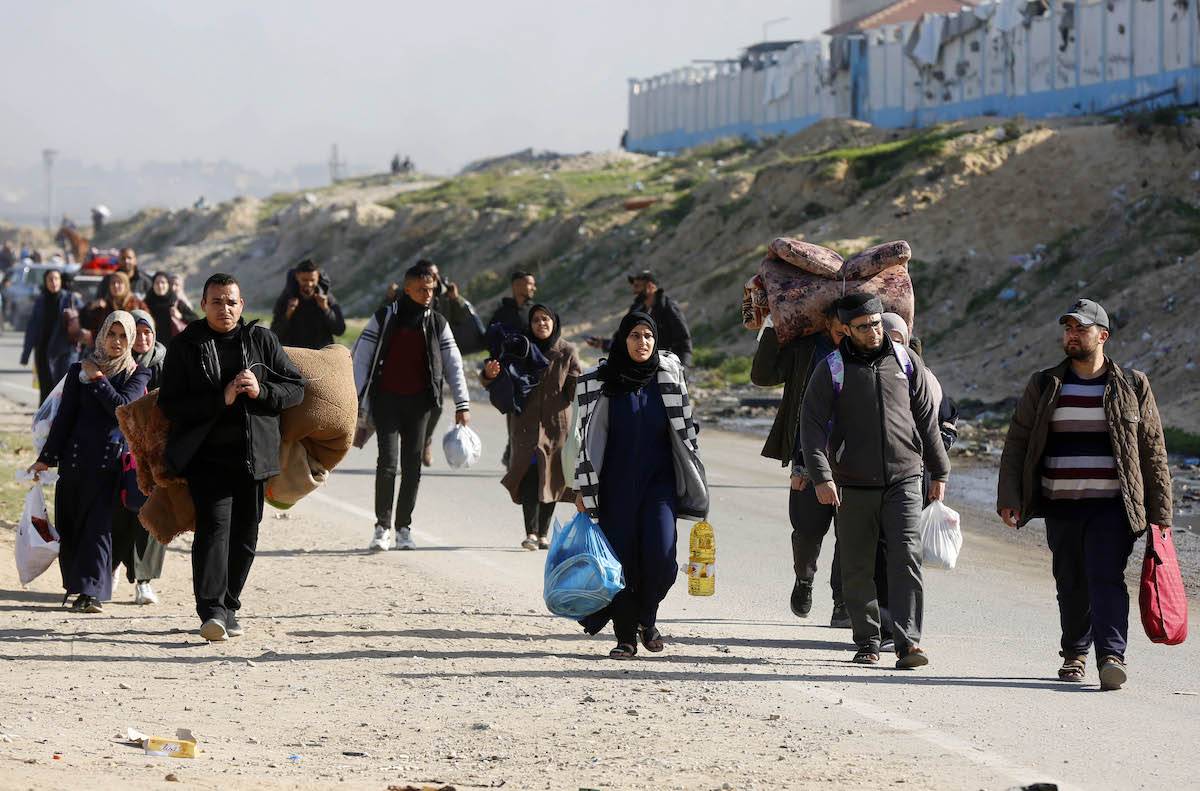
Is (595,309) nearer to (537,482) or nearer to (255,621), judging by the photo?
(537,482)

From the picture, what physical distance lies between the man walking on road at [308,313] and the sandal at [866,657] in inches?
254

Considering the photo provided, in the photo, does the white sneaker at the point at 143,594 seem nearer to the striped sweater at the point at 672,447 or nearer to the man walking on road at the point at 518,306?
the striped sweater at the point at 672,447

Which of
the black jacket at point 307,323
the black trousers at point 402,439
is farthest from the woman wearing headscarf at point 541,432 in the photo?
the black jacket at point 307,323

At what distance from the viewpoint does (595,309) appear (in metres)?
41.9

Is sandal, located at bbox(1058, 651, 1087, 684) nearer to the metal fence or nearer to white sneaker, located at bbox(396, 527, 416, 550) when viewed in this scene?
white sneaker, located at bbox(396, 527, 416, 550)

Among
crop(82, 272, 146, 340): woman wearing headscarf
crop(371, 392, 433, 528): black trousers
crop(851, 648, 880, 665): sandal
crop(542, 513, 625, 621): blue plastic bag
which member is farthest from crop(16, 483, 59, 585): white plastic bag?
crop(851, 648, 880, 665): sandal

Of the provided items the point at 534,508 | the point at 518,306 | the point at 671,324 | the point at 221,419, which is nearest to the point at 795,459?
the point at 221,419

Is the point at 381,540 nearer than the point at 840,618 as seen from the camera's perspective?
No

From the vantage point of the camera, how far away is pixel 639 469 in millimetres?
8734

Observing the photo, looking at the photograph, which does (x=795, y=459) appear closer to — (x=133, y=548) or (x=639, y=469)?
(x=639, y=469)

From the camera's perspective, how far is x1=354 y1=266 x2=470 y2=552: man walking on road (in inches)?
470

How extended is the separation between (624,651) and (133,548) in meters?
3.01

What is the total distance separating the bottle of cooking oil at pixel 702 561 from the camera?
902 cm

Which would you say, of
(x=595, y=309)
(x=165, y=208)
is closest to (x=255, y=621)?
(x=595, y=309)
